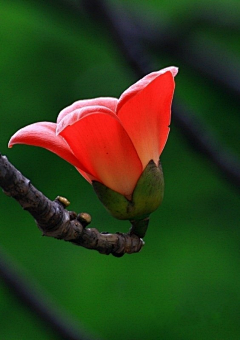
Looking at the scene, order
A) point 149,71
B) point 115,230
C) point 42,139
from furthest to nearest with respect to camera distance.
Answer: point 115,230, point 149,71, point 42,139

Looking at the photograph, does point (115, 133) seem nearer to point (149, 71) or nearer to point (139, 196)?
point (139, 196)

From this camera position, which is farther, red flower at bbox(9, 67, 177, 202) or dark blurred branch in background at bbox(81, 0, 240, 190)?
dark blurred branch in background at bbox(81, 0, 240, 190)

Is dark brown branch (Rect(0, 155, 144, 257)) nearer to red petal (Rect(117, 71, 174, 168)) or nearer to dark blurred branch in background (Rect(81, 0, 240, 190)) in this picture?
red petal (Rect(117, 71, 174, 168))

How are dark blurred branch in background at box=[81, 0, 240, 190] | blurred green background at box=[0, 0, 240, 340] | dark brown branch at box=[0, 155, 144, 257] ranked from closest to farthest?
dark brown branch at box=[0, 155, 144, 257] < dark blurred branch in background at box=[81, 0, 240, 190] < blurred green background at box=[0, 0, 240, 340]

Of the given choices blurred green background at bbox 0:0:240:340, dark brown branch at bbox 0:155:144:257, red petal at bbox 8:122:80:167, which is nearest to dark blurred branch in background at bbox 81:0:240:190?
dark brown branch at bbox 0:155:144:257

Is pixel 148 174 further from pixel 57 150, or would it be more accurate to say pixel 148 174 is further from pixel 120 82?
pixel 120 82

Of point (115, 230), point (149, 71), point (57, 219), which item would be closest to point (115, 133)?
point (57, 219)

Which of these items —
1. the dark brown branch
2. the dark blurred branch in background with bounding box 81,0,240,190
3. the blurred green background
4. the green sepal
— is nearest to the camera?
the dark brown branch

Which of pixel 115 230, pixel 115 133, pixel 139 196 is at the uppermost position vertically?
pixel 115 133
